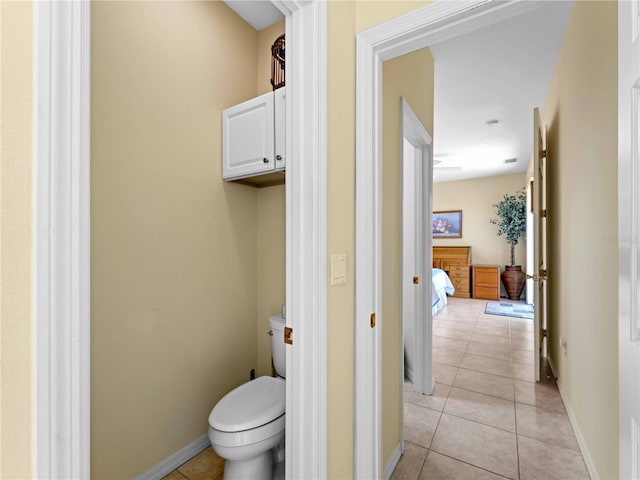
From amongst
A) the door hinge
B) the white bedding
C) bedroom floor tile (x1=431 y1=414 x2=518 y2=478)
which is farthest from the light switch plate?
the white bedding

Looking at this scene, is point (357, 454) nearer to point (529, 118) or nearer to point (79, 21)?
point (79, 21)

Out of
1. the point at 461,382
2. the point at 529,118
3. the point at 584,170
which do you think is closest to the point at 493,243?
the point at 529,118

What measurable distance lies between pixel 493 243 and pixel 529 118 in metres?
3.39

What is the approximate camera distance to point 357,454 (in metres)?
1.25

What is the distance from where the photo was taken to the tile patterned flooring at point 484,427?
171 cm

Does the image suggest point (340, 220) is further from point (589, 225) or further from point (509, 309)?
point (509, 309)

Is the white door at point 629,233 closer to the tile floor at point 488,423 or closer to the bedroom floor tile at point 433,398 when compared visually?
the tile floor at point 488,423

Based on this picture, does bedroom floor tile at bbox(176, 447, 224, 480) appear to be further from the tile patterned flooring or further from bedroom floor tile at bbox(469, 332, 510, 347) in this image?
bedroom floor tile at bbox(469, 332, 510, 347)

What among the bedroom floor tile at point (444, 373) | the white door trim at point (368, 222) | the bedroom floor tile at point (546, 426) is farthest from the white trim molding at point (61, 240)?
the bedroom floor tile at point (444, 373)

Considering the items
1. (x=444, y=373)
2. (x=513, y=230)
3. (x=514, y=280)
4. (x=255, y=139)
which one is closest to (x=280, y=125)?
(x=255, y=139)

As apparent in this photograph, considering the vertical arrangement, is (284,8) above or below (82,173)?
above

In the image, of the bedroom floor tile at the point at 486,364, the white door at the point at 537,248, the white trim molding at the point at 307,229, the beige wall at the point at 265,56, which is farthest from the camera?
the bedroom floor tile at the point at 486,364

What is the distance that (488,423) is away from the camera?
2.11m

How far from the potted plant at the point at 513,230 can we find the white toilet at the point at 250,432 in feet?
18.7
